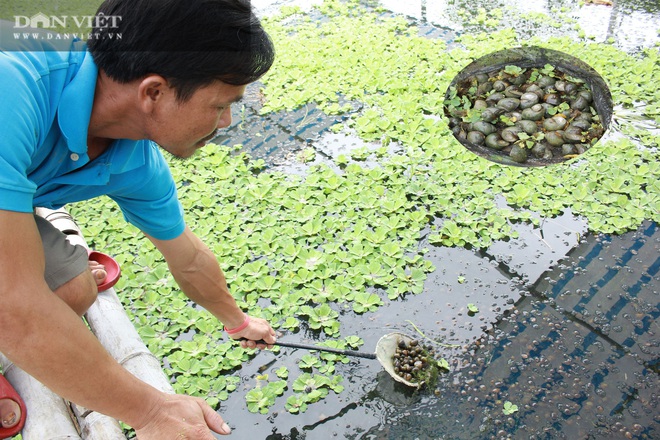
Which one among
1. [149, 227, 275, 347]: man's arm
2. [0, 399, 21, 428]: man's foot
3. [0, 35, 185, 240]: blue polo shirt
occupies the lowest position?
[0, 399, 21, 428]: man's foot

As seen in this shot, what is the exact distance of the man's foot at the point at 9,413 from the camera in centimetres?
171

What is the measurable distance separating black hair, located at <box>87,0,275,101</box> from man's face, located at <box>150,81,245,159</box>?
0.9 inches

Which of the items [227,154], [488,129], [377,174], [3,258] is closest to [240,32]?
[3,258]

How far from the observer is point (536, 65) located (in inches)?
154

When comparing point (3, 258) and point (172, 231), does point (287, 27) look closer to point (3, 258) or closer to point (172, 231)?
point (172, 231)

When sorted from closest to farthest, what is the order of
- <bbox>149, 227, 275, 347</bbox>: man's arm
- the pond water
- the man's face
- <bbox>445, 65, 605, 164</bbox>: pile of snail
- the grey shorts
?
the man's face, the grey shorts, <bbox>149, 227, 275, 347</bbox>: man's arm, the pond water, <bbox>445, 65, 605, 164</bbox>: pile of snail

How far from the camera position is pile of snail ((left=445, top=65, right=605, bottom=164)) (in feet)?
11.0

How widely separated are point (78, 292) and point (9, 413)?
1.53 ft

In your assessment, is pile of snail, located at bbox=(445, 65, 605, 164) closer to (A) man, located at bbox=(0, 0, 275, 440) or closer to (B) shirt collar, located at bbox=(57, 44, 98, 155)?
(A) man, located at bbox=(0, 0, 275, 440)

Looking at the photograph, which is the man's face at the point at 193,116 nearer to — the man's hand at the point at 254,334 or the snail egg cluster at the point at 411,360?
the man's hand at the point at 254,334

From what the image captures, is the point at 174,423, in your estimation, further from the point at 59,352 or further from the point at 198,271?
the point at 198,271

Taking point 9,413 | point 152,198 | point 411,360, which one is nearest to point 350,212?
point 411,360

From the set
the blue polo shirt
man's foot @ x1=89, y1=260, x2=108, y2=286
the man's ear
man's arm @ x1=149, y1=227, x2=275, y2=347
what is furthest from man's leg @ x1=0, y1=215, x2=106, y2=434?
the man's ear

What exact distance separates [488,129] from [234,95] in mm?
2554
